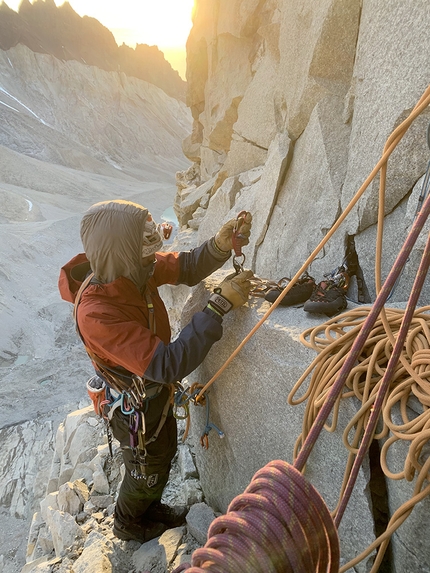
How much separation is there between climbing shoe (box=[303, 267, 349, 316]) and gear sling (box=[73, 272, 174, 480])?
103 cm

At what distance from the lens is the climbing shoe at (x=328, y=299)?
7.82ft

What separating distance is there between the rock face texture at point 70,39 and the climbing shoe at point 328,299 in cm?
5002

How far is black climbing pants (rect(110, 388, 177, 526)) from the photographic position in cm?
279

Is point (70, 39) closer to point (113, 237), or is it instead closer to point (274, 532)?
point (113, 237)

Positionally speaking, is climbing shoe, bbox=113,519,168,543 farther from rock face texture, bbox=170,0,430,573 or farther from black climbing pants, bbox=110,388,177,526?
rock face texture, bbox=170,0,430,573

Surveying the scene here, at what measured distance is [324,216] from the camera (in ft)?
13.1

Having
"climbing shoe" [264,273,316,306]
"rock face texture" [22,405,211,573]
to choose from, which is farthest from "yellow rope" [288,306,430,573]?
"rock face texture" [22,405,211,573]

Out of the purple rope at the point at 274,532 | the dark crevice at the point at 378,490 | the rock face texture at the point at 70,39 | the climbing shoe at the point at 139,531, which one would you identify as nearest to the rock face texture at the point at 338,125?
the dark crevice at the point at 378,490

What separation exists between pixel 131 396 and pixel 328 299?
4.56ft

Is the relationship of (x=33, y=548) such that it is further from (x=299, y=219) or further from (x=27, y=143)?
(x=27, y=143)

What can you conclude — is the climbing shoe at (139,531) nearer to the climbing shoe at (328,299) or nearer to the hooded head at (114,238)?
the hooded head at (114,238)

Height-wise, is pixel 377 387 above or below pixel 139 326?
above

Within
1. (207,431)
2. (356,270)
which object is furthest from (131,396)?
(356,270)

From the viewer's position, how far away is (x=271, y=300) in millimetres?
2559
